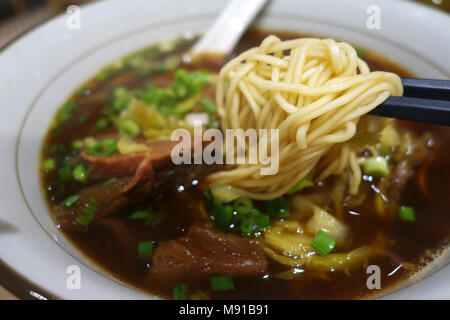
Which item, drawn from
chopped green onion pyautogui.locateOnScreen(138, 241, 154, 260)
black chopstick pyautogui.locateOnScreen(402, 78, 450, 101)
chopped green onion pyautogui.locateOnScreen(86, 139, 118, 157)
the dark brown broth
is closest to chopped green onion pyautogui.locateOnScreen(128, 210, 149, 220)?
the dark brown broth

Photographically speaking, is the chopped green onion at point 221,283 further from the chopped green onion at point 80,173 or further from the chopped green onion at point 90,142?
the chopped green onion at point 90,142

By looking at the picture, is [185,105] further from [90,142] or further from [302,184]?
[302,184]

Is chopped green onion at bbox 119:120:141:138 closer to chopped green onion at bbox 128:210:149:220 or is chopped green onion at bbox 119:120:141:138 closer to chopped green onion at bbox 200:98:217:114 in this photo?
chopped green onion at bbox 200:98:217:114

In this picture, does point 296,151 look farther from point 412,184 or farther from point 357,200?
point 412,184

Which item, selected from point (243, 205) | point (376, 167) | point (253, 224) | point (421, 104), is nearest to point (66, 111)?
point (243, 205)

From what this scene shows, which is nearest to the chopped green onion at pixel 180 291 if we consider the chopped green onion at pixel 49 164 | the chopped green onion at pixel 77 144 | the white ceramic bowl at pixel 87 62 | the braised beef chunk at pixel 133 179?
the white ceramic bowl at pixel 87 62

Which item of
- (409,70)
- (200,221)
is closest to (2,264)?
(200,221)
